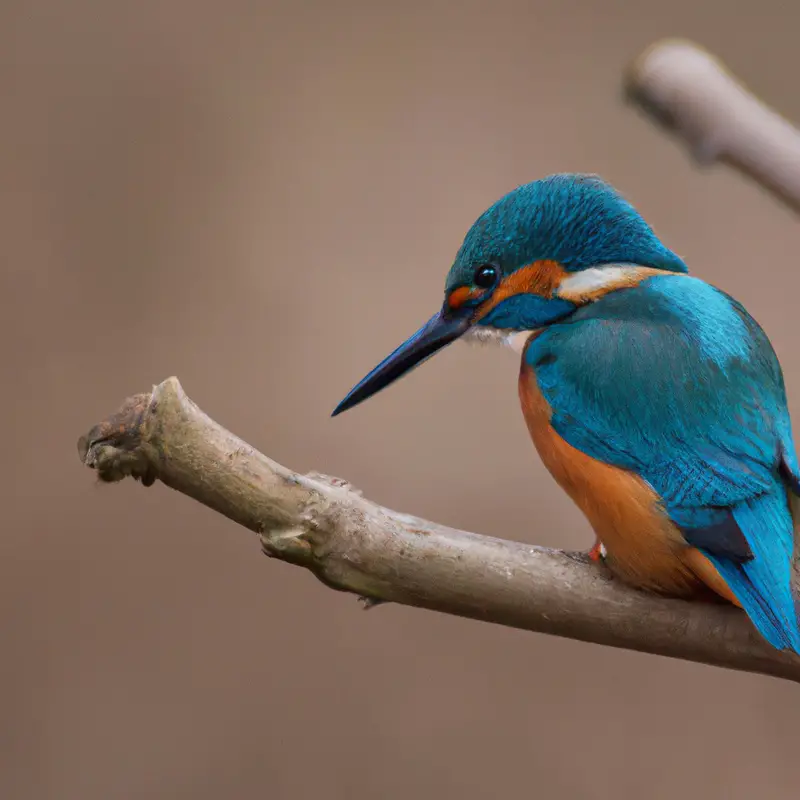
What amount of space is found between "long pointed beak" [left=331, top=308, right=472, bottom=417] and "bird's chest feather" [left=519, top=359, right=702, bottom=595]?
0.49ft

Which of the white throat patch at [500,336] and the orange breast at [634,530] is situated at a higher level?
the white throat patch at [500,336]

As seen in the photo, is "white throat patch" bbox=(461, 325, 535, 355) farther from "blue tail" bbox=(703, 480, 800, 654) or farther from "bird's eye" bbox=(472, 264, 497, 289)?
"blue tail" bbox=(703, 480, 800, 654)

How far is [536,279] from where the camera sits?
3.94ft

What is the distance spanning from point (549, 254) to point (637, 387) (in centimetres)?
20

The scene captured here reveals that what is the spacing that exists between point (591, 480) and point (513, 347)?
0.69ft

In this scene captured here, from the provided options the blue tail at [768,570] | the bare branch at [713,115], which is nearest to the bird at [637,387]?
the blue tail at [768,570]

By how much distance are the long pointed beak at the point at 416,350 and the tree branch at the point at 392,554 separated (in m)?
0.31

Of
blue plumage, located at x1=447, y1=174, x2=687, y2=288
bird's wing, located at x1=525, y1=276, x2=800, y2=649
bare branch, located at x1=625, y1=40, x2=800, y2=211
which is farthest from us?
blue plumage, located at x1=447, y1=174, x2=687, y2=288

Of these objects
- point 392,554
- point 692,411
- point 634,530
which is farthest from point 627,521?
point 392,554

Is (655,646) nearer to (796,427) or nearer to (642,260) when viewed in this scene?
(642,260)

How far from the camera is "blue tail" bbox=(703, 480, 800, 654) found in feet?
3.01

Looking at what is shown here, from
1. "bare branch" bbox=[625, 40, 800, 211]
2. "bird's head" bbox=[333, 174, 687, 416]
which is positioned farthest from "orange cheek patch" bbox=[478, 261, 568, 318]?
"bare branch" bbox=[625, 40, 800, 211]

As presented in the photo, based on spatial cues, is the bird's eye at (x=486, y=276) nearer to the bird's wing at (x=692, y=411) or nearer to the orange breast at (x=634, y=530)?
the bird's wing at (x=692, y=411)

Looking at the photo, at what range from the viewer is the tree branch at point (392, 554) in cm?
88
